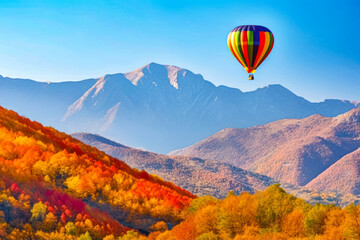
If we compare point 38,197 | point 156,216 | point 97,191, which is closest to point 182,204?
point 156,216

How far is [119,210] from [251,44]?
5372 centimetres

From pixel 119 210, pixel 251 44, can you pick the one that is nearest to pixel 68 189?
pixel 119 210

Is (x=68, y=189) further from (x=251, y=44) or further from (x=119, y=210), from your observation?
(x=251, y=44)

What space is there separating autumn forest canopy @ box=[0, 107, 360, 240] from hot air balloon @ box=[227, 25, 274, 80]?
38.0 metres

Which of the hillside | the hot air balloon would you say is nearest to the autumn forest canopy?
the hillside

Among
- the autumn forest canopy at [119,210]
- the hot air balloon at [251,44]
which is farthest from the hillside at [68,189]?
the hot air balloon at [251,44]

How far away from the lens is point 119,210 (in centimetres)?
10744

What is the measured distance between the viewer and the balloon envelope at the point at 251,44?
120500 millimetres

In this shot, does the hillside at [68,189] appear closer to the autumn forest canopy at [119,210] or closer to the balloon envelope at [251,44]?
the autumn forest canopy at [119,210]

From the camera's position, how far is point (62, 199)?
293 ft

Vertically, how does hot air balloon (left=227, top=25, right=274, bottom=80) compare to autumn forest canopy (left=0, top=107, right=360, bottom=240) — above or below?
above

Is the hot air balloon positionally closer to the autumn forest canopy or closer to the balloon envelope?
the balloon envelope

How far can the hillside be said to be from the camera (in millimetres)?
82375

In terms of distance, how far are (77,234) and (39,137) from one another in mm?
75571
